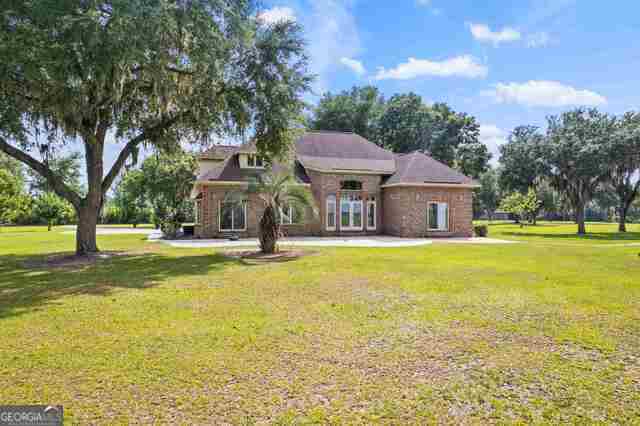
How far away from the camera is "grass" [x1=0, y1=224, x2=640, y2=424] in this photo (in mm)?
3469

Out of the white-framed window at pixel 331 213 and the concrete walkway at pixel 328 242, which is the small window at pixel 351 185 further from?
the concrete walkway at pixel 328 242

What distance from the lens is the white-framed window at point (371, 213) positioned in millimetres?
26031

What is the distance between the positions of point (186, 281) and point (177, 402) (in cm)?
639

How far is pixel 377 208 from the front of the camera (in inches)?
1031

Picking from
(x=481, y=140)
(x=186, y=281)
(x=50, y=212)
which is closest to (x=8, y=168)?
(x=50, y=212)

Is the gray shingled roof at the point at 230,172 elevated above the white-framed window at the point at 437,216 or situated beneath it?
elevated above

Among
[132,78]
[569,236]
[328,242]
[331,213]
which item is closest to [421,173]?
[331,213]

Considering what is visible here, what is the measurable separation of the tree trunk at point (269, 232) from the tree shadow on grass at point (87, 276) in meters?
1.67

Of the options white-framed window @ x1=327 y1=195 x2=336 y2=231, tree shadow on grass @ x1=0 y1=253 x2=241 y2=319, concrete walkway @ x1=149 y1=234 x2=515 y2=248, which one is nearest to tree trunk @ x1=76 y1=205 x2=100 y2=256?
tree shadow on grass @ x1=0 y1=253 x2=241 y2=319

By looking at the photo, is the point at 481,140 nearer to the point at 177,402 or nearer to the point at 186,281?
the point at 186,281

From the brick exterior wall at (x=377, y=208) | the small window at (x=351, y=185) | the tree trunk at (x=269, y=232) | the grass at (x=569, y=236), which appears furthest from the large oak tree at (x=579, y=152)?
the tree trunk at (x=269, y=232)

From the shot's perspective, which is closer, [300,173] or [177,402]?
[177,402]

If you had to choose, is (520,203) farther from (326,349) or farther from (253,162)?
(326,349)

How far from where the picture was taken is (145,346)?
16.2 feet
